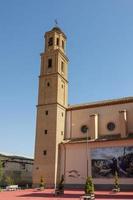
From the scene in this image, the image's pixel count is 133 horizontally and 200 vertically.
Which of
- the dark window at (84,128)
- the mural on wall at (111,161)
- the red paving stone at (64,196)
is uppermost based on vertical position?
the dark window at (84,128)

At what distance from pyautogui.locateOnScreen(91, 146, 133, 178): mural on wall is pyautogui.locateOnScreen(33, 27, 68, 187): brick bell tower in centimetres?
519

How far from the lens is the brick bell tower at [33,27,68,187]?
33969 mm

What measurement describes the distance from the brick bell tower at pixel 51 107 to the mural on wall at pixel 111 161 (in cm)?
519

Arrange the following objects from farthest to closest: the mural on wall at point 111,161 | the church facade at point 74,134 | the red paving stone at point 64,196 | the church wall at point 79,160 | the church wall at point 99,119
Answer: the church wall at point 99,119
the church wall at point 79,160
the church facade at point 74,134
the mural on wall at point 111,161
the red paving stone at point 64,196

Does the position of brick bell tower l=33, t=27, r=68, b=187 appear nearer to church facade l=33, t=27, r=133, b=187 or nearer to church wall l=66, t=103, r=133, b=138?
church facade l=33, t=27, r=133, b=187

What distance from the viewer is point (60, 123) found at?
36562mm

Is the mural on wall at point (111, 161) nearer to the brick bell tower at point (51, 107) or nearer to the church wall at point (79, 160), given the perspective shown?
the church wall at point (79, 160)

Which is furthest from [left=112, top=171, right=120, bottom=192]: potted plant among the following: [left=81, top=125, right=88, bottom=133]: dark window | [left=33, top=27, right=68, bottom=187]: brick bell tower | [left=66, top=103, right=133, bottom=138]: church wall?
[left=81, top=125, right=88, bottom=133]: dark window

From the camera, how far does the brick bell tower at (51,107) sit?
33969 mm

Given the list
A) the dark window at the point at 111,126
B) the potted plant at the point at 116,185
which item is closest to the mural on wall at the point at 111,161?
the potted plant at the point at 116,185

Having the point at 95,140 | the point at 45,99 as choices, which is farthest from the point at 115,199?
the point at 45,99

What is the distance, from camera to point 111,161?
103 ft

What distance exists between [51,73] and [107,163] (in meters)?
15.3

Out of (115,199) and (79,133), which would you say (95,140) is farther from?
(115,199)
